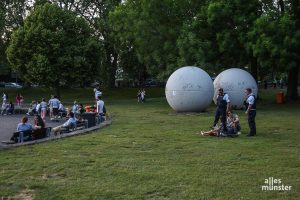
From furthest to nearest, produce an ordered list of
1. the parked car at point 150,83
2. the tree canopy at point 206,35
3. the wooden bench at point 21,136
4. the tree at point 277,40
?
the parked car at point 150,83 → the tree canopy at point 206,35 → the tree at point 277,40 → the wooden bench at point 21,136

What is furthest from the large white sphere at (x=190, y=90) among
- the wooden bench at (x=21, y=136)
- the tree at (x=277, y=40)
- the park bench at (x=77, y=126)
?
the wooden bench at (x=21, y=136)

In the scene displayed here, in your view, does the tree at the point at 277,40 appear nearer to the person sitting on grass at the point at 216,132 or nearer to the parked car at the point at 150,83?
the person sitting on grass at the point at 216,132

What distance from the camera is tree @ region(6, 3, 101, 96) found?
39.3m

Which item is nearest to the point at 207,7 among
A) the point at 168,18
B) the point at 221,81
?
the point at 168,18

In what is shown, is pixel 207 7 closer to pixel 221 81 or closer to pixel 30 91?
pixel 221 81

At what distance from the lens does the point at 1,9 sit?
5381 centimetres

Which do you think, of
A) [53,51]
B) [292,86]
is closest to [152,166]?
[292,86]
